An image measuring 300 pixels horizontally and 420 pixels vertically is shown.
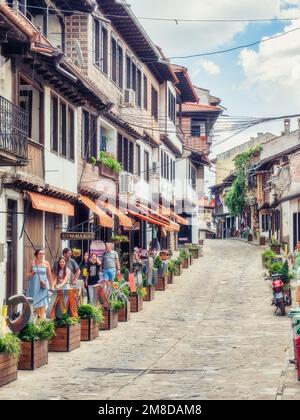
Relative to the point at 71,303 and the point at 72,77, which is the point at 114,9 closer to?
the point at 72,77

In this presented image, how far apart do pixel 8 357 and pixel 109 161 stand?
18.1m

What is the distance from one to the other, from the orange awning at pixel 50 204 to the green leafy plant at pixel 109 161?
17.6 ft

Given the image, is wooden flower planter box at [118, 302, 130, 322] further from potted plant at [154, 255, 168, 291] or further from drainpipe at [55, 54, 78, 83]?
potted plant at [154, 255, 168, 291]

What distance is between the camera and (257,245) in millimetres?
56500

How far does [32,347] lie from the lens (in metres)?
14.0

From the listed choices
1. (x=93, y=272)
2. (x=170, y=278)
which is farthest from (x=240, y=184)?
(x=93, y=272)

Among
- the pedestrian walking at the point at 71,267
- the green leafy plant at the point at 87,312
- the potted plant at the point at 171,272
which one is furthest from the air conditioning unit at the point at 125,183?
the green leafy plant at the point at 87,312

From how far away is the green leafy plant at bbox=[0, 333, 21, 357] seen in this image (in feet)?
40.7

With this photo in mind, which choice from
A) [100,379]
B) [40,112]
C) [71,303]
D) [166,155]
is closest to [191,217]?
[166,155]

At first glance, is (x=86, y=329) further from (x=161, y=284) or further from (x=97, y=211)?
(x=161, y=284)

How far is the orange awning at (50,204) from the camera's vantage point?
816 inches

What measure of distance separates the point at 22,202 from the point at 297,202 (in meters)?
21.3

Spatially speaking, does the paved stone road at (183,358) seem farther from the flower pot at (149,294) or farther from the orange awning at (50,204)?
the orange awning at (50,204)

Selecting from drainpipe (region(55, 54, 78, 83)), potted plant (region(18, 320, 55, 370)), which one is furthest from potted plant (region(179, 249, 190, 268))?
potted plant (region(18, 320, 55, 370))
